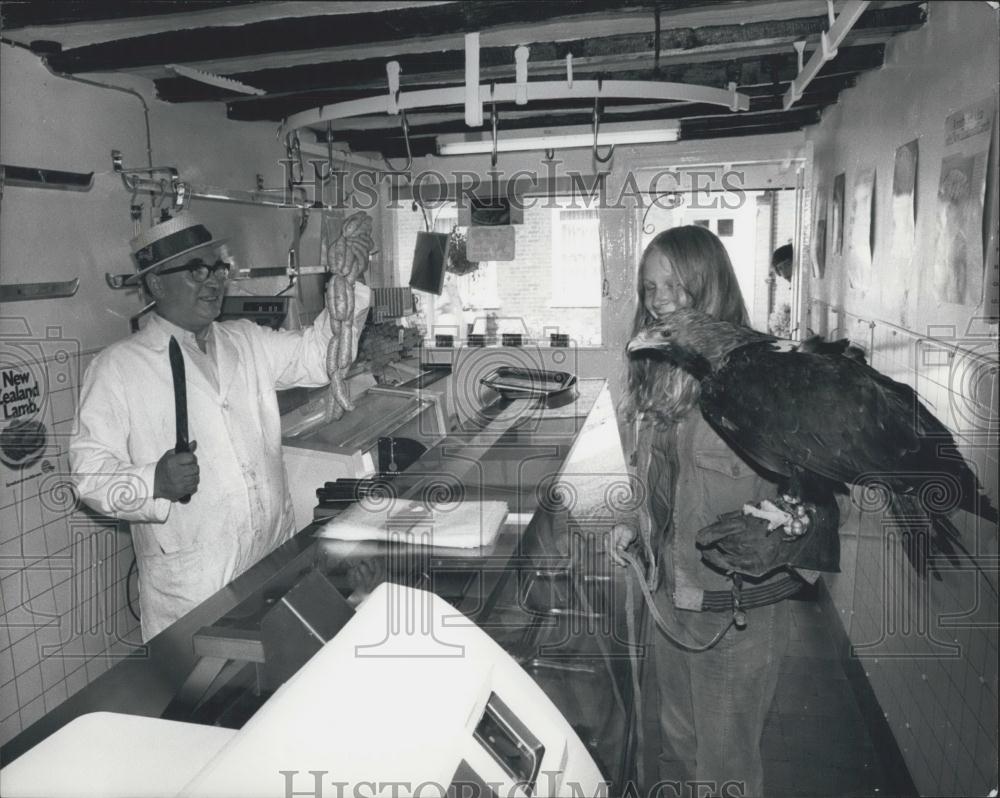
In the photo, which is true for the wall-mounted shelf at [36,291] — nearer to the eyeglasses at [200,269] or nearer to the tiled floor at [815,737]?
the eyeglasses at [200,269]

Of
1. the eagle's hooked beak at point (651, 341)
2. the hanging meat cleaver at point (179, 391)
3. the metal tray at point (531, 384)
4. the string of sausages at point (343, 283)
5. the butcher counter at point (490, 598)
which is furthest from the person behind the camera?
the metal tray at point (531, 384)

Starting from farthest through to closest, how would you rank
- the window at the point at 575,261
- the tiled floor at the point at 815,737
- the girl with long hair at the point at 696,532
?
1. the window at the point at 575,261
2. the tiled floor at the point at 815,737
3. the girl with long hair at the point at 696,532

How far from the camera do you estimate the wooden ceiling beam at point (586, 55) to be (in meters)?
2.45

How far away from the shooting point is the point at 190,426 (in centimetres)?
256

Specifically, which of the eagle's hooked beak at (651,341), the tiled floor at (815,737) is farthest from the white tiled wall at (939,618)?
the eagle's hooked beak at (651,341)

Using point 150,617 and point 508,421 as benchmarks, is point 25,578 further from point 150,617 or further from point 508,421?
point 508,421

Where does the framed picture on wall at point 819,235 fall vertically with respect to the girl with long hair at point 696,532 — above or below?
above

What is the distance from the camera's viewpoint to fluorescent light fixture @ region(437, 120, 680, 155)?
12.2 ft

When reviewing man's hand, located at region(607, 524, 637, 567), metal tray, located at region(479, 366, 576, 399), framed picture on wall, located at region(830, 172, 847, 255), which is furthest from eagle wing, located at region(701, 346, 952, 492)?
metal tray, located at region(479, 366, 576, 399)

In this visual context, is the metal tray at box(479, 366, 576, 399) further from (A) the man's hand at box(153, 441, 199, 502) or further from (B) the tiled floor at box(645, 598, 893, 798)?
(A) the man's hand at box(153, 441, 199, 502)

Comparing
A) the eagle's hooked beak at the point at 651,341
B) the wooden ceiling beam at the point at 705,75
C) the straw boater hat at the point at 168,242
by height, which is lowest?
the eagle's hooked beak at the point at 651,341

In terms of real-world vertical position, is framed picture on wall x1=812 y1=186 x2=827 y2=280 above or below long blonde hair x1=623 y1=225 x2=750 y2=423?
above

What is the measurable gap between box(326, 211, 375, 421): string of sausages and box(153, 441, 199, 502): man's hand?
444 millimetres

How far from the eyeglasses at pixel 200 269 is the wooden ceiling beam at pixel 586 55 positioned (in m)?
0.91
